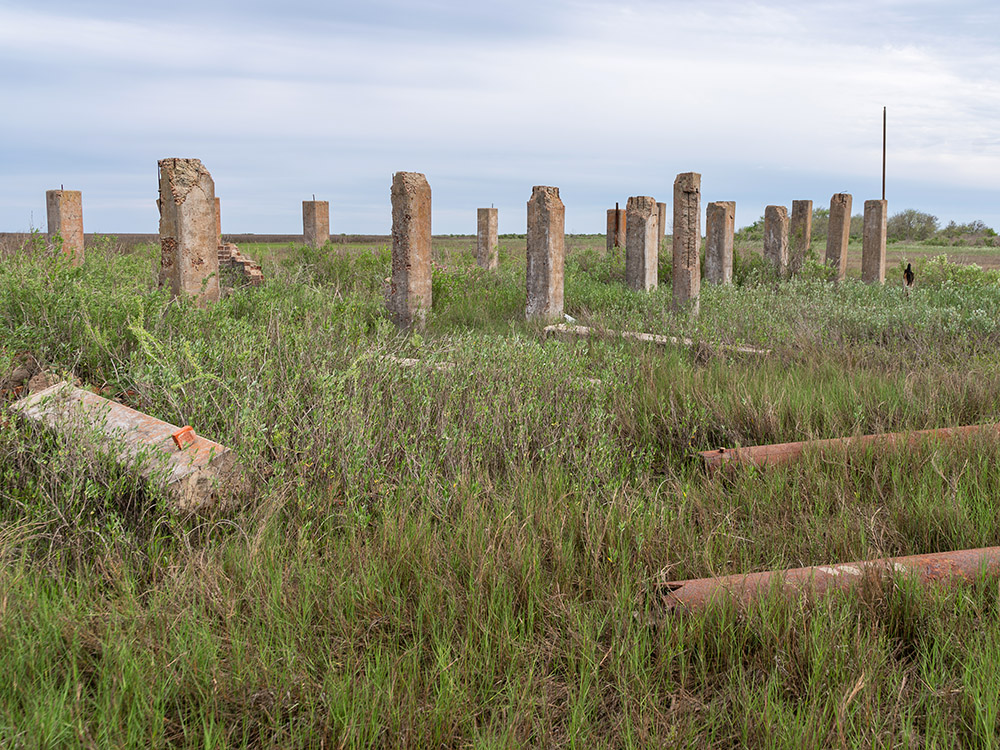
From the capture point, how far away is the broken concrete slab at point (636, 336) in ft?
25.5

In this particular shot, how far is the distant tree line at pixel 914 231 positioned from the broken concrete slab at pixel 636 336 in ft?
124

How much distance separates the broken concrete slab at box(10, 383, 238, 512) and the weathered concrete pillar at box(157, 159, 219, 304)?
3873mm

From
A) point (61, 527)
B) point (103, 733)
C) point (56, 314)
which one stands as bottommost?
point (103, 733)

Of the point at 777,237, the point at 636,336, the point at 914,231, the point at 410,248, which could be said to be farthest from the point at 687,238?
the point at 914,231

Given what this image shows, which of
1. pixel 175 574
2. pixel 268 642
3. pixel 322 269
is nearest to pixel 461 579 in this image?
pixel 268 642

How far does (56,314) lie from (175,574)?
11.7ft

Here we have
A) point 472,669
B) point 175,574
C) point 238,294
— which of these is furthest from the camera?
point 238,294

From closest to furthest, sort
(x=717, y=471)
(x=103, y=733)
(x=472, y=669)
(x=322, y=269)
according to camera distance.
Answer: (x=103, y=733) → (x=472, y=669) → (x=717, y=471) → (x=322, y=269)

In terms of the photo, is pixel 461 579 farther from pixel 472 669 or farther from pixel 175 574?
pixel 175 574

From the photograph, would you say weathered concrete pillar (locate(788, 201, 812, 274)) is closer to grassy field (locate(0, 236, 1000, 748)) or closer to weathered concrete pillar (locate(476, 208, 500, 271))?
weathered concrete pillar (locate(476, 208, 500, 271))

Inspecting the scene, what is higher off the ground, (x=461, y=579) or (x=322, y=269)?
(x=322, y=269)

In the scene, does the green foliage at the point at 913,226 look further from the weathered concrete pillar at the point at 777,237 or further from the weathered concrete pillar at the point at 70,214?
Answer: the weathered concrete pillar at the point at 70,214

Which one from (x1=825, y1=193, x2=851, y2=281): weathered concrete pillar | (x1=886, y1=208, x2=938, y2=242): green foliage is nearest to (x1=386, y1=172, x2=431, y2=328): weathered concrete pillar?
(x1=825, y1=193, x2=851, y2=281): weathered concrete pillar

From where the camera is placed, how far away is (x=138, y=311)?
587 centimetres
